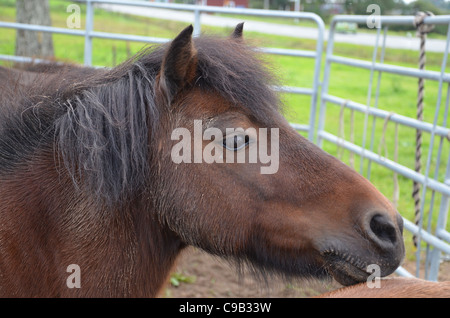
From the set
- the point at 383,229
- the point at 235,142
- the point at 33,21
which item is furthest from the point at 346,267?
the point at 33,21

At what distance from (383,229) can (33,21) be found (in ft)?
23.9

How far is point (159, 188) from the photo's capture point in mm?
1971

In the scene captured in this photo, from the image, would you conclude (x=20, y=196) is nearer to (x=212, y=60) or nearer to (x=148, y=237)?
(x=148, y=237)

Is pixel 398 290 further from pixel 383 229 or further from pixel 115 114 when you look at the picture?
pixel 115 114

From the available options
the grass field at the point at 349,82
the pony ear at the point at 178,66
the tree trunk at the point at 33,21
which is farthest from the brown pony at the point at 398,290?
the tree trunk at the point at 33,21

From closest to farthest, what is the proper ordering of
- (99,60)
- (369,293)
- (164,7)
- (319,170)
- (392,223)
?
(369,293), (392,223), (319,170), (164,7), (99,60)

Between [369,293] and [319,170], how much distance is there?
564 millimetres

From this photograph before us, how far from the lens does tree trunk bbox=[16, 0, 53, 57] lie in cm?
720

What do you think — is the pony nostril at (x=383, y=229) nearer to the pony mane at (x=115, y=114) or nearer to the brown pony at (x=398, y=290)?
the brown pony at (x=398, y=290)

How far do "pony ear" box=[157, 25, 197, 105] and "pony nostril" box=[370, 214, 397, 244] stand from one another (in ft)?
3.36

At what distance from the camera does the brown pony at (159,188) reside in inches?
73.7

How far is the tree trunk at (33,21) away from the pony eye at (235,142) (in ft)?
20.6
